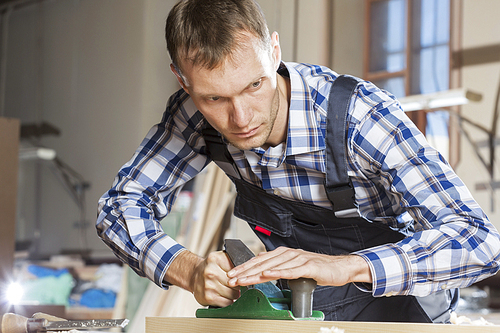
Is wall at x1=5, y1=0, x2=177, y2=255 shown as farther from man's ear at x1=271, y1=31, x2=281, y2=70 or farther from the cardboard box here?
man's ear at x1=271, y1=31, x2=281, y2=70

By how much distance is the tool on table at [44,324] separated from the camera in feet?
3.52

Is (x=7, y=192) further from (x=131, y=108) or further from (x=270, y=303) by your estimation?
(x=131, y=108)

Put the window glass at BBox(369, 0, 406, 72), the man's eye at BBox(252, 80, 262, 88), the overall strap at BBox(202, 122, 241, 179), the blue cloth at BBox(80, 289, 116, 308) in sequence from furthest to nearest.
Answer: the blue cloth at BBox(80, 289, 116, 308), the window glass at BBox(369, 0, 406, 72), the overall strap at BBox(202, 122, 241, 179), the man's eye at BBox(252, 80, 262, 88)

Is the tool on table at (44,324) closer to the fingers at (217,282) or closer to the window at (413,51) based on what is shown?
the fingers at (217,282)

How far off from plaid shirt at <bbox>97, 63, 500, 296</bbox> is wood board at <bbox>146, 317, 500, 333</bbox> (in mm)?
173

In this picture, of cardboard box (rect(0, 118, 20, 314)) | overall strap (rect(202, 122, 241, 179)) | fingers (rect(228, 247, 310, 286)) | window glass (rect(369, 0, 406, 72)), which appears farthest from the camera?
window glass (rect(369, 0, 406, 72))

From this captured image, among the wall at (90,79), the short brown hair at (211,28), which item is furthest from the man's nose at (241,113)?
the wall at (90,79)

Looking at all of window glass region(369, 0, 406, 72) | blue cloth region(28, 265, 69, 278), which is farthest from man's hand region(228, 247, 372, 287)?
blue cloth region(28, 265, 69, 278)

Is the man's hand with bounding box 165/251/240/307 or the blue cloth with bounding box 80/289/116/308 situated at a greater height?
the man's hand with bounding box 165/251/240/307

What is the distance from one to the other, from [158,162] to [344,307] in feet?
2.26

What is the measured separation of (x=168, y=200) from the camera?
1565 millimetres

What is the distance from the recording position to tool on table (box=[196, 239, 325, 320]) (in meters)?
0.94

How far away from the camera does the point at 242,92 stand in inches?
46.1

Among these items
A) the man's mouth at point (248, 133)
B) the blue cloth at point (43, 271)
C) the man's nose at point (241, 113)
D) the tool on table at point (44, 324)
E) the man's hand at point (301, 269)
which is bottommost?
the blue cloth at point (43, 271)
